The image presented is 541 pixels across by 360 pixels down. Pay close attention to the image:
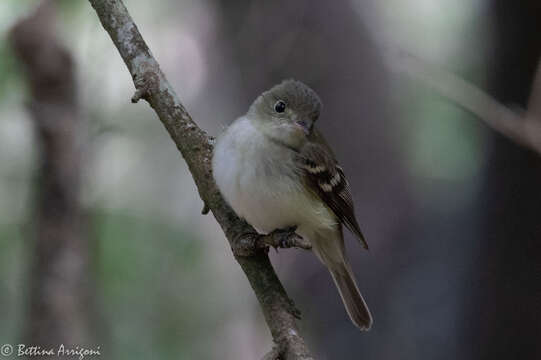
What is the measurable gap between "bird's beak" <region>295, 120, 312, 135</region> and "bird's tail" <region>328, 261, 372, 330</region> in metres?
0.87

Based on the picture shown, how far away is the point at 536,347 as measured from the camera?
14.8ft

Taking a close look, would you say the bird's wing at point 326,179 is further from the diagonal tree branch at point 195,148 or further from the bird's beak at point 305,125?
the diagonal tree branch at point 195,148

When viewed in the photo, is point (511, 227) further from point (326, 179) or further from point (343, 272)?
point (326, 179)

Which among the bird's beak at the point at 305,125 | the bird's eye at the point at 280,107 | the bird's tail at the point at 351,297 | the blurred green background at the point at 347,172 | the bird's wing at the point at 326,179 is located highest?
the blurred green background at the point at 347,172

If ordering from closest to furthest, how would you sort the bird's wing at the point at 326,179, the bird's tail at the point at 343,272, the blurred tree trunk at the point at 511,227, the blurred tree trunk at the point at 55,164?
the bird's wing at the point at 326,179 → the bird's tail at the point at 343,272 → the blurred tree trunk at the point at 511,227 → the blurred tree trunk at the point at 55,164

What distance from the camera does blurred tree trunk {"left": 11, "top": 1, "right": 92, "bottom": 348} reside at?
5.19m

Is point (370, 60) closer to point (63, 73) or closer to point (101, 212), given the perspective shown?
point (63, 73)

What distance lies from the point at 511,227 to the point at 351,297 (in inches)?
54.9

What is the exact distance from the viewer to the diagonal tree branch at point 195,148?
9.10ft

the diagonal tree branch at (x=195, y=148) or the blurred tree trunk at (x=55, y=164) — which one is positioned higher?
the blurred tree trunk at (x=55, y=164)

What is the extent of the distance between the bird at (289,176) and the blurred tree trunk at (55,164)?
6.83 feet

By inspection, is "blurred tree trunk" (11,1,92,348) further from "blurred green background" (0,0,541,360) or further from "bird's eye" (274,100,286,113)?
"bird's eye" (274,100,286,113)

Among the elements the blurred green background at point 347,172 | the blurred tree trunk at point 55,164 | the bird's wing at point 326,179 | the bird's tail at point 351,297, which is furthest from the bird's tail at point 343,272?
the blurred tree trunk at point 55,164

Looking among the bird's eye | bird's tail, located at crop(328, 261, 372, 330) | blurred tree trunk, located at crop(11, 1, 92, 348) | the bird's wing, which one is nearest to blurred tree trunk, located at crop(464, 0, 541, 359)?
bird's tail, located at crop(328, 261, 372, 330)
